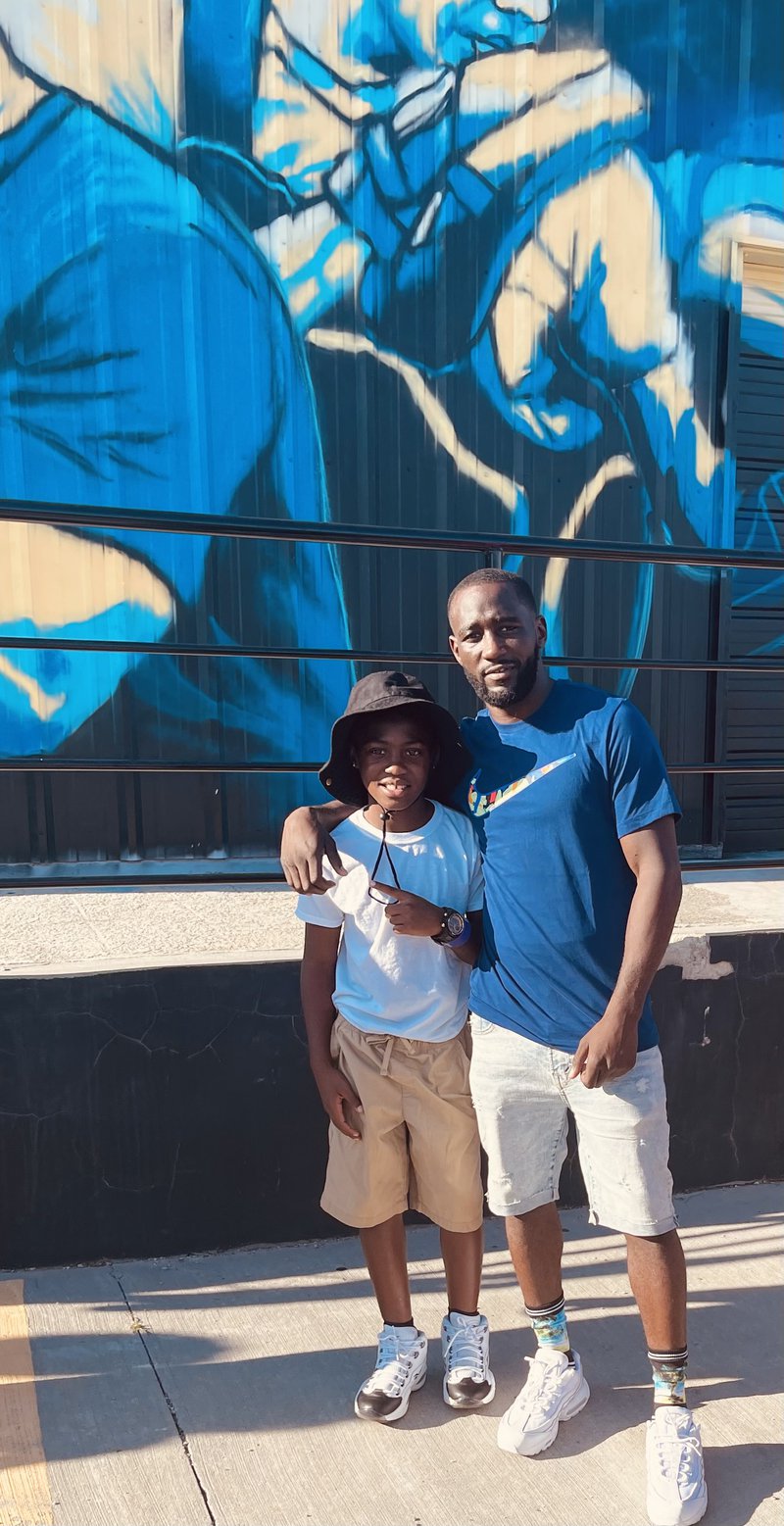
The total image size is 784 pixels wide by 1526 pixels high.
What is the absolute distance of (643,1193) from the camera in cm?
215

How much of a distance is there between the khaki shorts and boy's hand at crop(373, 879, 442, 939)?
0.27 metres

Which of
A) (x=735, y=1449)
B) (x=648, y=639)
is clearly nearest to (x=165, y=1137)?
(x=735, y=1449)

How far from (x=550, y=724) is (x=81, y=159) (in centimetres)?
415

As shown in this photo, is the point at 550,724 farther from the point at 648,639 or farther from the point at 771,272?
the point at 771,272

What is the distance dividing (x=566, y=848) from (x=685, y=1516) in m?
1.24

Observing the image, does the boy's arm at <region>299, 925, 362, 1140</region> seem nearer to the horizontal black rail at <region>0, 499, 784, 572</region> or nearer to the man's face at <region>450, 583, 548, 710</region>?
the man's face at <region>450, 583, 548, 710</region>

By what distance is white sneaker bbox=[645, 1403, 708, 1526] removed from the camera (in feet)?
6.66

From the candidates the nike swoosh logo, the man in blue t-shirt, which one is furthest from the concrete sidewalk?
the nike swoosh logo

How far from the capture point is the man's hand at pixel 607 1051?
2076mm

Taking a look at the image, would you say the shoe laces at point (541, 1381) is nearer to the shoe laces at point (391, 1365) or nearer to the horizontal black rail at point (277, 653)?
the shoe laces at point (391, 1365)

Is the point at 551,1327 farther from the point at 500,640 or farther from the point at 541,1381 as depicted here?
the point at 500,640

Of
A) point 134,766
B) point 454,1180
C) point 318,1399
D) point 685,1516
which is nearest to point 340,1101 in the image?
point 454,1180

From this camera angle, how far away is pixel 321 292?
5.28 m

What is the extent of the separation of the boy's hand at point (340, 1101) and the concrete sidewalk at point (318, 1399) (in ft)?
1.95
